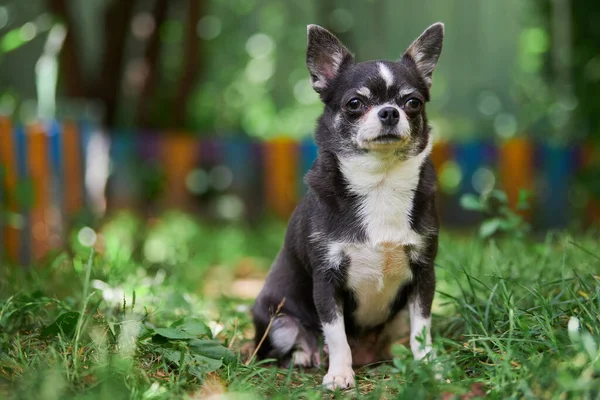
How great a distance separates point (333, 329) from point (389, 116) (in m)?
0.88

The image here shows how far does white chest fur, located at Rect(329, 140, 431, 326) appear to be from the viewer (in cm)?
292

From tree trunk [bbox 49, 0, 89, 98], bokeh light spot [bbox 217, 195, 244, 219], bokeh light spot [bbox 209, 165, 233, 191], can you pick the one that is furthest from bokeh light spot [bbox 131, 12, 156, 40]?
bokeh light spot [bbox 217, 195, 244, 219]

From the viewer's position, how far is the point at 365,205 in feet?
9.73

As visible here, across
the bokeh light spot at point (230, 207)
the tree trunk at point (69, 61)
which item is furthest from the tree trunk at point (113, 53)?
the bokeh light spot at point (230, 207)

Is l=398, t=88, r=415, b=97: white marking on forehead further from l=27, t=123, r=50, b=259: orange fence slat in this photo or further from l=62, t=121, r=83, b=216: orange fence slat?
l=62, t=121, r=83, b=216: orange fence slat

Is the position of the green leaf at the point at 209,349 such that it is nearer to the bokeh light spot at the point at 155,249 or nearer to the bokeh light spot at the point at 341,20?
the bokeh light spot at the point at 155,249

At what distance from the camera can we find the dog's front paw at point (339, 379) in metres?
2.76

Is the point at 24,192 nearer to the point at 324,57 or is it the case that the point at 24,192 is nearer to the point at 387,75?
the point at 324,57

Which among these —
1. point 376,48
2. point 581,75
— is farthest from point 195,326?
point 376,48

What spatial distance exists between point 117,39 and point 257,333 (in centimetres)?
643

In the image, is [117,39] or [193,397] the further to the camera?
[117,39]

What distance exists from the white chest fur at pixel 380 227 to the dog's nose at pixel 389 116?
19cm

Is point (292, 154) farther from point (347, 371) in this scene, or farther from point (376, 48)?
point (347, 371)

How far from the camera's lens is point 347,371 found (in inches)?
112
